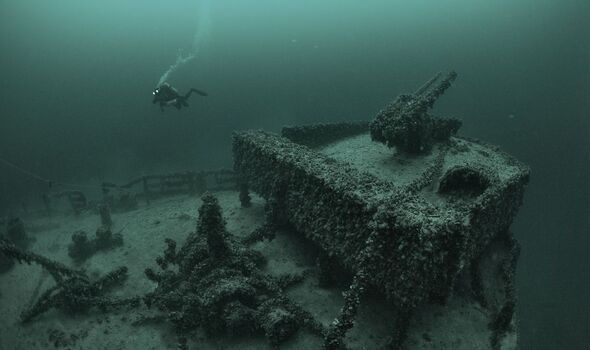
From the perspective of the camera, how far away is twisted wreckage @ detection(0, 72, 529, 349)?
7.54 meters

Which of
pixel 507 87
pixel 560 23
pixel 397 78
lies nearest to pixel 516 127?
pixel 507 87

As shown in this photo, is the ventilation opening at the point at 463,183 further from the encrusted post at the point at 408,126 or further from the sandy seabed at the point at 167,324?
the encrusted post at the point at 408,126

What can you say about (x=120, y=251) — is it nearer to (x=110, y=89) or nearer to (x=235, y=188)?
(x=235, y=188)

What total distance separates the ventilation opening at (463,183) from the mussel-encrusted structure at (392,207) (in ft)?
0.09

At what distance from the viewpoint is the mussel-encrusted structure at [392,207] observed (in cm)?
736

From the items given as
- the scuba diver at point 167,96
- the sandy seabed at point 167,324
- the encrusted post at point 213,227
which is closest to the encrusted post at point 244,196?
the sandy seabed at point 167,324

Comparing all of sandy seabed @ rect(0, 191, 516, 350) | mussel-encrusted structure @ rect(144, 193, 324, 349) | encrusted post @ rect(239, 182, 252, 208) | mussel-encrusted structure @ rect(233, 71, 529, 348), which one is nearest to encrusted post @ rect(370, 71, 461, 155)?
mussel-encrusted structure @ rect(233, 71, 529, 348)

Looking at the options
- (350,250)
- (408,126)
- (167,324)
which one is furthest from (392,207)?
(408,126)

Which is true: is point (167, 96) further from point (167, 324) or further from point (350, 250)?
point (350, 250)

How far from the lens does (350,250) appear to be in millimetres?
9141

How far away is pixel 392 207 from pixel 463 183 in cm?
412

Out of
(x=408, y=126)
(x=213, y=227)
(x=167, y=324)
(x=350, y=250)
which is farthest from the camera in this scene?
(x=408, y=126)

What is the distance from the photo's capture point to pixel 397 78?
8938cm

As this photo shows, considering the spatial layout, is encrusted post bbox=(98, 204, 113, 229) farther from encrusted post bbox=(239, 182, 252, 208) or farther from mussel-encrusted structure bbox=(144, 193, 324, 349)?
mussel-encrusted structure bbox=(144, 193, 324, 349)
